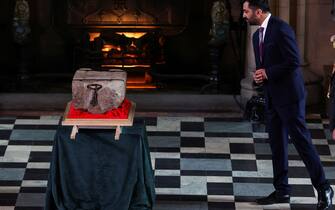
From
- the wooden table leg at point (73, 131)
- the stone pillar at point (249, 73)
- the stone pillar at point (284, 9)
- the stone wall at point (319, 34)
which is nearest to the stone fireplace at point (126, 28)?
the stone pillar at point (249, 73)

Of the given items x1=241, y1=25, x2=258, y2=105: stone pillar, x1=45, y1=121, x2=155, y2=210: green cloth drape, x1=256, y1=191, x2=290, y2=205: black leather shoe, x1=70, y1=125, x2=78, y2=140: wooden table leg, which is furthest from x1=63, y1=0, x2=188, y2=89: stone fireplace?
x1=70, y1=125, x2=78, y2=140: wooden table leg

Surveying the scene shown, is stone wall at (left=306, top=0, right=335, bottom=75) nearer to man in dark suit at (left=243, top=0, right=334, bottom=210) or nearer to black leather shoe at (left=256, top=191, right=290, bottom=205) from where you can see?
man in dark suit at (left=243, top=0, right=334, bottom=210)

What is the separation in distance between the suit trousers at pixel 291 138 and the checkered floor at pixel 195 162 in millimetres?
320

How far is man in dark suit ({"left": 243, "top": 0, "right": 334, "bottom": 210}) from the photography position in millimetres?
6438

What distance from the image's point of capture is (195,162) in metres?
7.72

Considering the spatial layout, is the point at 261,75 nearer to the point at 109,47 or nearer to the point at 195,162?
the point at 195,162

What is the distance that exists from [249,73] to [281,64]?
8.59 ft

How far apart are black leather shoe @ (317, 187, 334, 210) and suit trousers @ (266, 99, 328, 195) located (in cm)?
5

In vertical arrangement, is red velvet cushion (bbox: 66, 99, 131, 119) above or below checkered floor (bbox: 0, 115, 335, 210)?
above

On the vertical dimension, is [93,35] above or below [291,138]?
above

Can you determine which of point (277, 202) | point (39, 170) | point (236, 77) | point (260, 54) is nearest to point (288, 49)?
point (260, 54)

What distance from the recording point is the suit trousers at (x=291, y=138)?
645cm

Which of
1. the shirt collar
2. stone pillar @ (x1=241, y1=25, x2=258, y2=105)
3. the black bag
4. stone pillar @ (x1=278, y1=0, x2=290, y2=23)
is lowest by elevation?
the black bag

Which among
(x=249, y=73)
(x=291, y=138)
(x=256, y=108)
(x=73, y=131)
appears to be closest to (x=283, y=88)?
(x=291, y=138)
